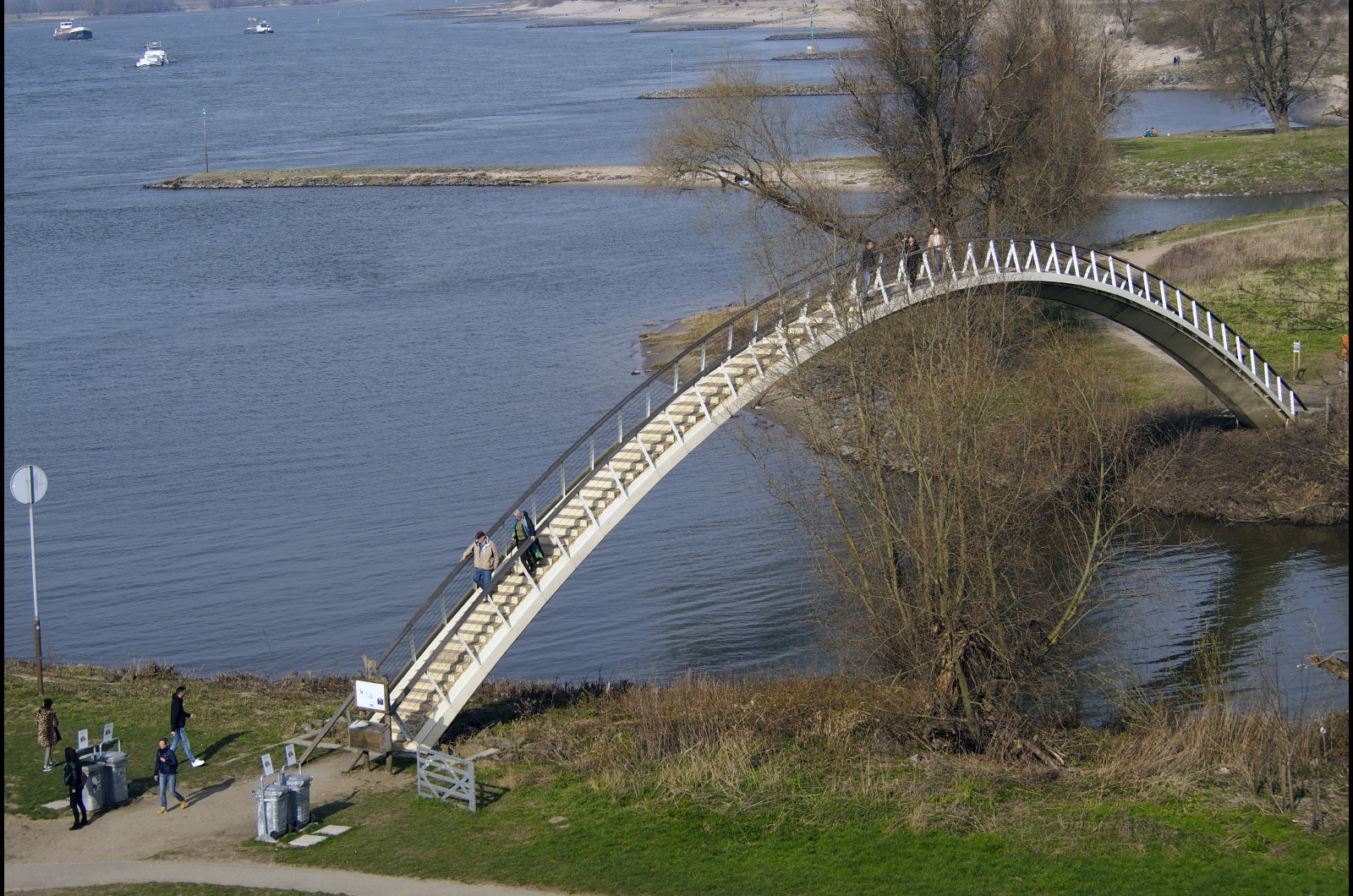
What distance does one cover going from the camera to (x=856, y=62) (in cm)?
5100

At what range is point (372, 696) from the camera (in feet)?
67.7

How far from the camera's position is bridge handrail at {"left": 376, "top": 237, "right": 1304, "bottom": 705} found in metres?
23.6

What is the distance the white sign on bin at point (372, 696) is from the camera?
2051cm

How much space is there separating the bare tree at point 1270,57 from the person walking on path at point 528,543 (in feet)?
223

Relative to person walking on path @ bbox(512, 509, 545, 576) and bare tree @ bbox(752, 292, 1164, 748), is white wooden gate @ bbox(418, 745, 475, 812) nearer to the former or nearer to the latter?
person walking on path @ bbox(512, 509, 545, 576)

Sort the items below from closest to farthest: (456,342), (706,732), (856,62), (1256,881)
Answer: (1256,881) → (706,732) → (856,62) → (456,342)

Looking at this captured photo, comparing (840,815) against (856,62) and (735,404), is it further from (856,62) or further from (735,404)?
(856,62)

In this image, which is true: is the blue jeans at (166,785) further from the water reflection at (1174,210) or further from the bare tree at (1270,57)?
the bare tree at (1270,57)

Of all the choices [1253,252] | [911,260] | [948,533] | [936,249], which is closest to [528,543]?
[948,533]

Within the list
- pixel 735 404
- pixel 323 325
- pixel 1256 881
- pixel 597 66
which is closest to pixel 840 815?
pixel 1256 881

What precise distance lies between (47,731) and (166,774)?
2.30 metres

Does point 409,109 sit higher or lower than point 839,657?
higher

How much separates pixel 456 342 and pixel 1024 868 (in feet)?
131

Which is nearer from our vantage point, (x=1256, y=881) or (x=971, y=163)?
(x=1256, y=881)
